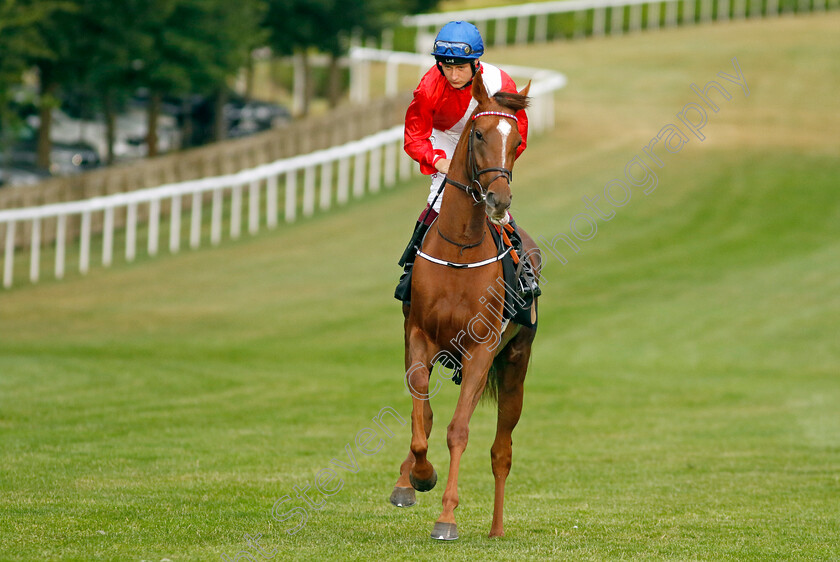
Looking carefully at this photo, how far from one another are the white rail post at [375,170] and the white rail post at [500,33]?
61.9 feet

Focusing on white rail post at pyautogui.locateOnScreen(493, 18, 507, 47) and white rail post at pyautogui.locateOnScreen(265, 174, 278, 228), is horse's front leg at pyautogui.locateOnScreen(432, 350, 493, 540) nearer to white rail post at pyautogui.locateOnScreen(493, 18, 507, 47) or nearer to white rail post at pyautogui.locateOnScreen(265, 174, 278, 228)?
white rail post at pyautogui.locateOnScreen(265, 174, 278, 228)

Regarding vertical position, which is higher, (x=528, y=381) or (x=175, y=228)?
(x=175, y=228)

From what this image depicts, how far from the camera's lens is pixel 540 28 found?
4753cm

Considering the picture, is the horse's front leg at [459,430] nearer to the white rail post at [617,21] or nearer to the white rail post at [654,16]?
the white rail post at [617,21]

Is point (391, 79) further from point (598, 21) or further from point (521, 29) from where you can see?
point (598, 21)

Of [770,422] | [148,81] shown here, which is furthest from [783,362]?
[148,81]

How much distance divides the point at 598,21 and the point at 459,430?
140 ft

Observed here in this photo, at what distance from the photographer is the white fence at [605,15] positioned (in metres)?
46.1

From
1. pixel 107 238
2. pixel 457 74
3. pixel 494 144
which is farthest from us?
pixel 107 238


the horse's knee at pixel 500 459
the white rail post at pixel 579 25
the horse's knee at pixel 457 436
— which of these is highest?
the white rail post at pixel 579 25

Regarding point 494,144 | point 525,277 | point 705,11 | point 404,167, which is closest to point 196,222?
point 404,167

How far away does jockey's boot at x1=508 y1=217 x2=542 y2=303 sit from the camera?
316 inches

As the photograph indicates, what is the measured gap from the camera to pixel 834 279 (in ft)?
71.5

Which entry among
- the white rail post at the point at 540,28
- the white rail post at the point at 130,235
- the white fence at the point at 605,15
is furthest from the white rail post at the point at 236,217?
the white rail post at the point at 540,28
